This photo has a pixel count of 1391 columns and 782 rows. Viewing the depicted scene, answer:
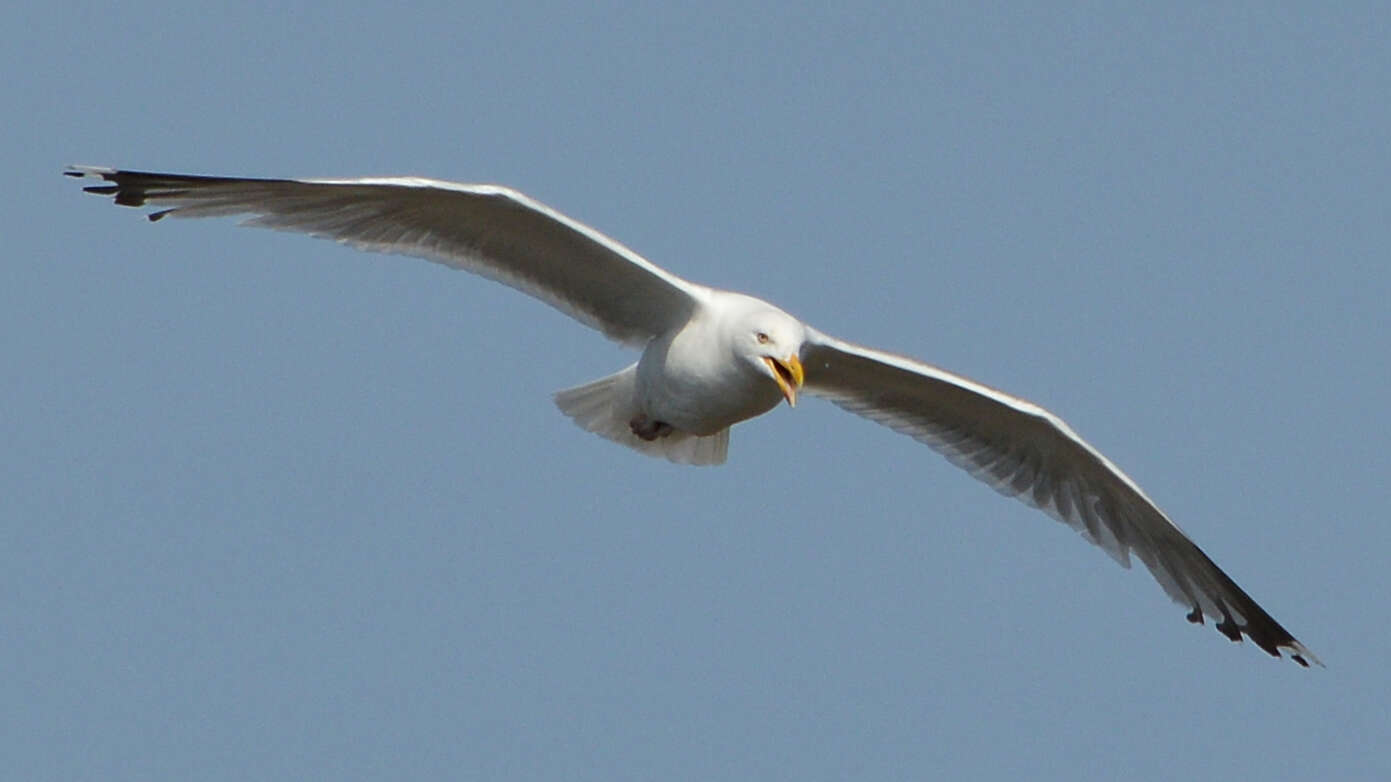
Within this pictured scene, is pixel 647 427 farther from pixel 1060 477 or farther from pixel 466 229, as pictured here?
pixel 1060 477

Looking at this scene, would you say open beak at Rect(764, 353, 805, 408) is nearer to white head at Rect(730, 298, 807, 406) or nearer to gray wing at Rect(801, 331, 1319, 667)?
white head at Rect(730, 298, 807, 406)

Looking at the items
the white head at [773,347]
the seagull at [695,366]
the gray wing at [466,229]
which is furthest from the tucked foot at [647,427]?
the white head at [773,347]

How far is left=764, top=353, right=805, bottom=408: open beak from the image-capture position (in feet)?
32.9

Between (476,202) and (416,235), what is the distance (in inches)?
17.7

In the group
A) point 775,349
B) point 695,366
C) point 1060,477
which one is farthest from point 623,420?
point 1060,477

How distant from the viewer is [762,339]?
33.0 ft

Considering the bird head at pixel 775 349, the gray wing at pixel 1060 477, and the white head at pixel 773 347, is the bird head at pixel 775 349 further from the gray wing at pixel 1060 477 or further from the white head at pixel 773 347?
the gray wing at pixel 1060 477

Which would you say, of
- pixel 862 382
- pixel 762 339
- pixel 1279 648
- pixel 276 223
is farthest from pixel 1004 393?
pixel 276 223

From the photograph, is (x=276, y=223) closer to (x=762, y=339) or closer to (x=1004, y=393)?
(x=762, y=339)

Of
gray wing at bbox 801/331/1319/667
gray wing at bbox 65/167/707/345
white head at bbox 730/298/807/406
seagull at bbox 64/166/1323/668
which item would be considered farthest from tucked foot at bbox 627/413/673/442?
white head at bbox 730/298/807/406

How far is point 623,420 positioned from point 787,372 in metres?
1.46

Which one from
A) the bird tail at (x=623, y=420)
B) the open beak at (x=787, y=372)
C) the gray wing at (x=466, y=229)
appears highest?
the gray wing at (x=466, y=229)

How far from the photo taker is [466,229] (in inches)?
411

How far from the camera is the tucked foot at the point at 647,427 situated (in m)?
11.1
